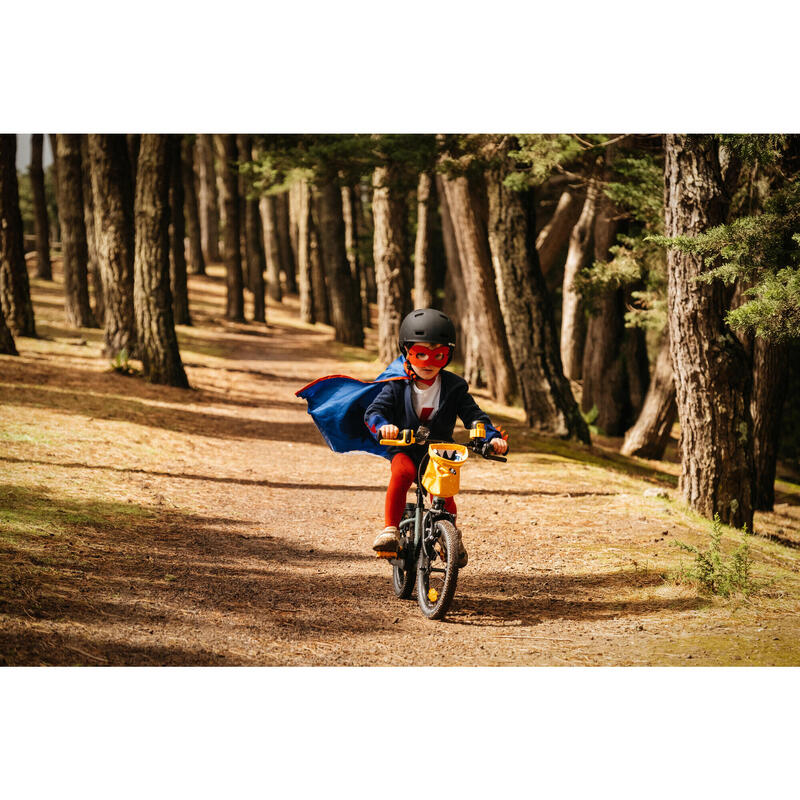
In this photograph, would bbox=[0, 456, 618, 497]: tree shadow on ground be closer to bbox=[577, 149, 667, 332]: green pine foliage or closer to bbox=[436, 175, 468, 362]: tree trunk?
bbox=[577, 149, 667, 332]: green pine foliage

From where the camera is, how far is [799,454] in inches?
505

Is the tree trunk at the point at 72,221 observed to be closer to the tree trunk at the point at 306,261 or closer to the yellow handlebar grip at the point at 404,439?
the tree trunk at the point at 306,261

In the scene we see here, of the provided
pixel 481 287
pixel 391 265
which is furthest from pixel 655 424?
A: pixel 391 265

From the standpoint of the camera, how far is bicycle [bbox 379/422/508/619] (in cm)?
474

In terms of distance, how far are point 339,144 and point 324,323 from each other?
12.3m

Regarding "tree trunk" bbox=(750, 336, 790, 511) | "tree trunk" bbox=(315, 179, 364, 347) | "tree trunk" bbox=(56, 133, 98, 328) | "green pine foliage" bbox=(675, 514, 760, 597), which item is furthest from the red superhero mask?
"tree trunk" bbox=(315, 179, 364, 347)

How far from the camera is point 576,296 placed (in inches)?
573

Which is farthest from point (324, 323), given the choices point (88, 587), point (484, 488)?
point (88, 587)

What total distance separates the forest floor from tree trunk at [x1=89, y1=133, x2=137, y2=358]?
1.91 m

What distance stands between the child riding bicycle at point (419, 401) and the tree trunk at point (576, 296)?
26.3 ft
